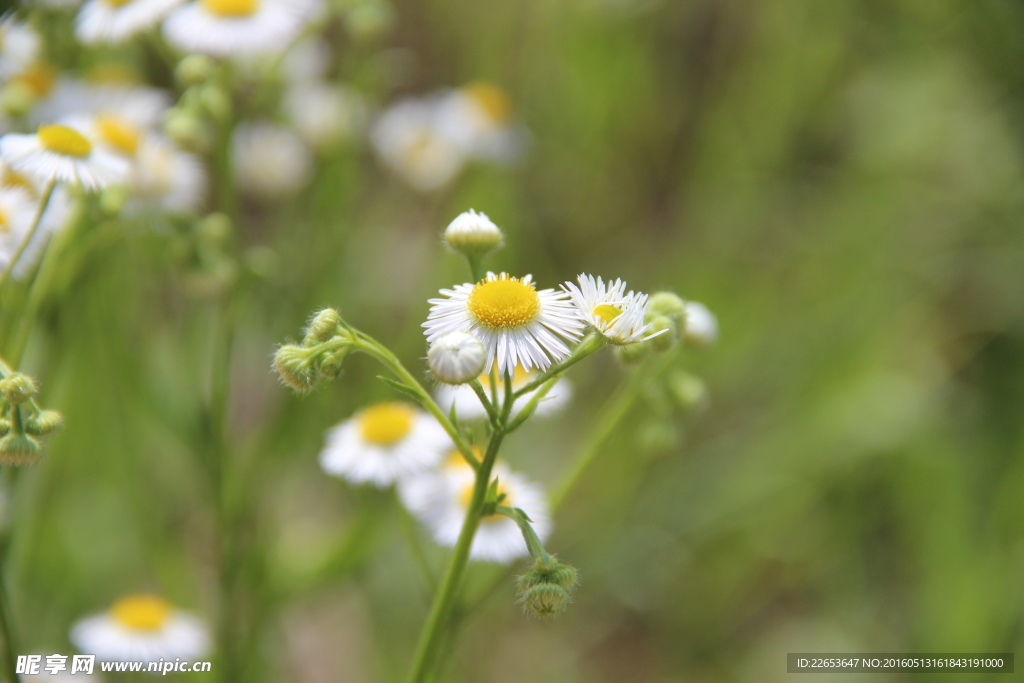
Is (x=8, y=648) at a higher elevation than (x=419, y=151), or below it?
below

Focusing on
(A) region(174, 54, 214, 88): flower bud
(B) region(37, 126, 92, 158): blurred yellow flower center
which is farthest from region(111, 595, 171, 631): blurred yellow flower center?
(A) region(174, 54, 214, 88): flower bud

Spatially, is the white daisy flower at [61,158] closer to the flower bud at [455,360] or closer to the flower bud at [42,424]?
the flower bud at [42,424]

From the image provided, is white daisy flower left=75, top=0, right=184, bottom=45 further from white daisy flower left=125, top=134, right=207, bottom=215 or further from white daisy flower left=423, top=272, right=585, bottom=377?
white daisy flower left=423, top=272, right=585, bottom=377

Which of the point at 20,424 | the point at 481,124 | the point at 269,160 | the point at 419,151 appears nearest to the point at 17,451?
the point at 20,424

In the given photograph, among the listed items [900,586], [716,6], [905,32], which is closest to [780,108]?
[905,32]

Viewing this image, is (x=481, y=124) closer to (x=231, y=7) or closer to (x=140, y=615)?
(x=231, y=7)

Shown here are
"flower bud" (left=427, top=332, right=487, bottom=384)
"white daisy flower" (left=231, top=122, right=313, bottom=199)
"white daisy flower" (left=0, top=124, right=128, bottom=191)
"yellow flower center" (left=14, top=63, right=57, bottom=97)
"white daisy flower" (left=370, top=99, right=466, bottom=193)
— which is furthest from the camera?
"white daisy flower" (left=370, top=99, right=466, bottom=193)

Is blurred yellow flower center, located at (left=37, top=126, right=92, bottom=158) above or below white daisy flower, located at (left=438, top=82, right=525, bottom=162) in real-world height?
below
